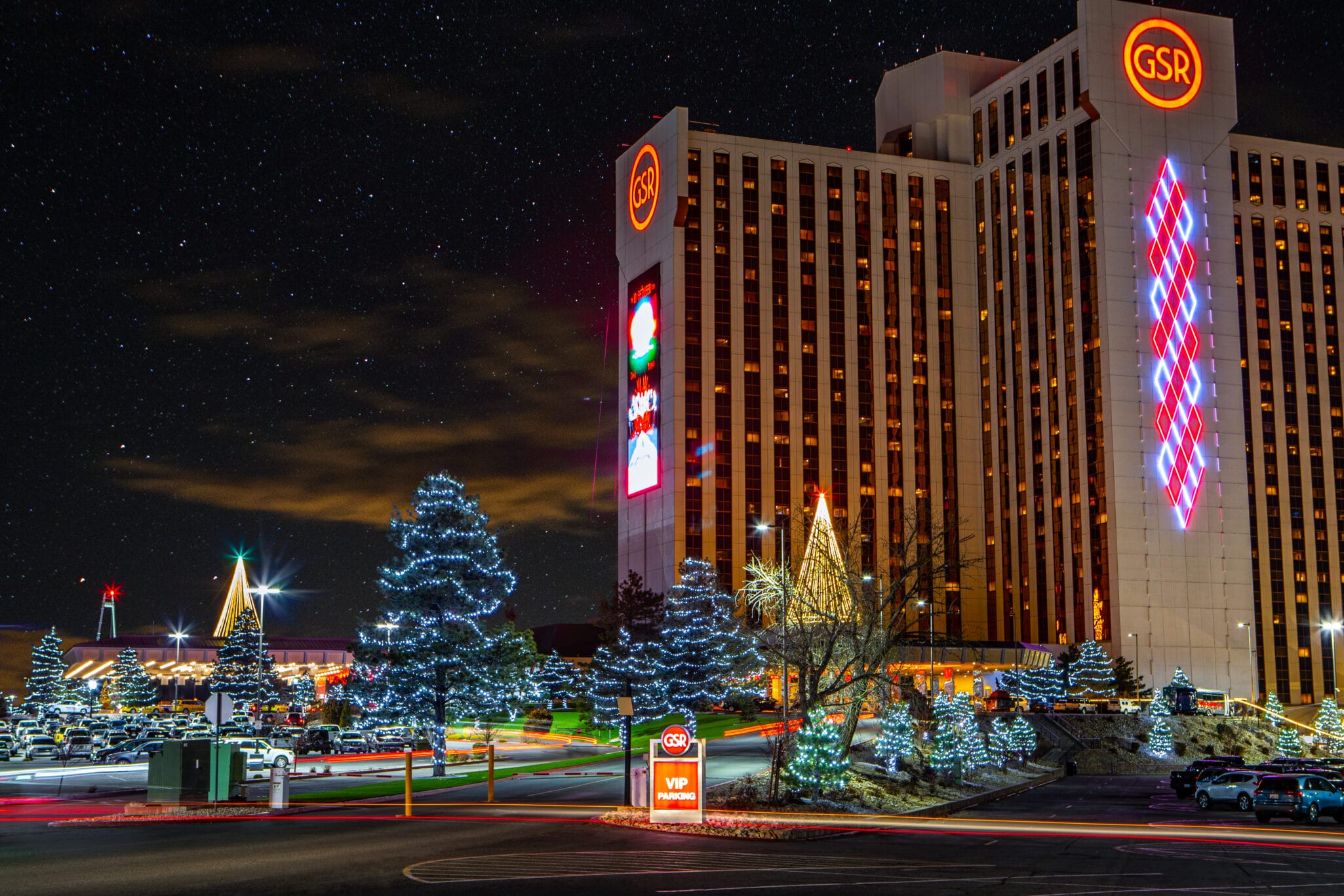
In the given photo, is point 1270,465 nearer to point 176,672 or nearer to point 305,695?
point 305,695

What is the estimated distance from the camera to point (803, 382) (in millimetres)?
130250

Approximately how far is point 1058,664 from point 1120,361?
92.7 ft

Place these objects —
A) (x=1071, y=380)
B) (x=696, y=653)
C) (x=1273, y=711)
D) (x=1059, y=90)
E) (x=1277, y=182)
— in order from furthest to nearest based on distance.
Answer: (x=1277, y=182) → (x=1059, y=90) → (x=1071, y=380) → (x=1273, y=711) → (x=696, y=653)

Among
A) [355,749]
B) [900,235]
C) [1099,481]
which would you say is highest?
[900,235]

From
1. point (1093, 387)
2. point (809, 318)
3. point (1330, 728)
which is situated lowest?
point (1330, 728)

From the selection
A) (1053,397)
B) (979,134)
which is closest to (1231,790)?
(1053,397)

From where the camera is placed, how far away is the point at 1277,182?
136 meters

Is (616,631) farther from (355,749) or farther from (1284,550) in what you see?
(1284,550)

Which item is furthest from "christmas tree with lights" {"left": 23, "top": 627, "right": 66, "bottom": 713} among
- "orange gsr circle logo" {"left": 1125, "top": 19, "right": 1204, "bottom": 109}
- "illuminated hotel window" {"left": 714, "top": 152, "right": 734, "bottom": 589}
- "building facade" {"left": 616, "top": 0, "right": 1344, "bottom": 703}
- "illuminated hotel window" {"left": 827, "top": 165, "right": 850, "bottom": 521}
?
"orange gsr circle logo" {"left": 1125, "top": 19, "right": 1204, "bottom": 109}

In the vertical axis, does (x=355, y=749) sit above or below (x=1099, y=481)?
below

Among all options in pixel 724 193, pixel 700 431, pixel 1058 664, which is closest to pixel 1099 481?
pixel 1058 664

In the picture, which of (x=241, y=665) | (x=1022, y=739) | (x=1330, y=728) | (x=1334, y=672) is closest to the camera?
(x=1022, y=739)

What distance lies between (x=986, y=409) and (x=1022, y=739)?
69.5 metres

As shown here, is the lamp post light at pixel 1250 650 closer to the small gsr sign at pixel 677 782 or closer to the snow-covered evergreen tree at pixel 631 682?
the snow-covered evergreen tree at pixel 631 682
